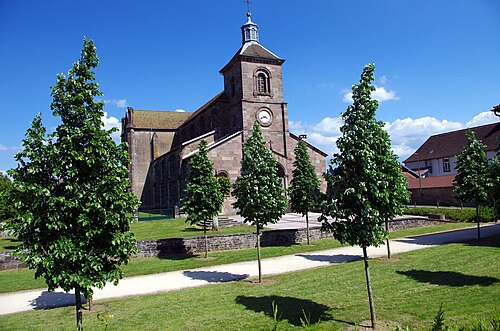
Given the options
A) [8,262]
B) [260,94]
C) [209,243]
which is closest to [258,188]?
[209,243]

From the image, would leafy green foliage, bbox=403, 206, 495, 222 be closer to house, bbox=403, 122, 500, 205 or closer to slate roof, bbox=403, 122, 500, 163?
house, bbox=403, 122, 500, 205

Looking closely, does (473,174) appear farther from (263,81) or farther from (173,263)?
(263,81)

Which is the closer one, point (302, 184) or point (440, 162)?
point (302, 184)

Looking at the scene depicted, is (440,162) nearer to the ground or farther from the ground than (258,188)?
farther from the ground

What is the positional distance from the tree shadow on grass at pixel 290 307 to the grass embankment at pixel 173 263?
6322mm

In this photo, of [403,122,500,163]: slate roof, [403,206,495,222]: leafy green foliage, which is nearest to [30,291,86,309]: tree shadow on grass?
[403,206,495,222]: leafy green foliage

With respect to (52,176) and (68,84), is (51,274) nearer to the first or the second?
(52,176)

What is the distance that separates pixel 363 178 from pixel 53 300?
1134 centimetres

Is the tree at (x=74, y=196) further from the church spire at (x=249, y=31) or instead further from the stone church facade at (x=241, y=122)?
the church spire at (x=249, y=31)

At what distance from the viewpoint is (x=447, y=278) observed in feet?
39.4

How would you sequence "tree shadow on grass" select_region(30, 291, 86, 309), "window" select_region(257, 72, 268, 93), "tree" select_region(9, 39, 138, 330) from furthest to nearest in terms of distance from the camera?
"window" select_region(257, 72, 268, 93)
"tree shadow on grass" select_region(30, 291, 86, 309)
"tree" select_region(9, 39, 138, 330)

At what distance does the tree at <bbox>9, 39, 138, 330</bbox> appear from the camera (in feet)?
22.8

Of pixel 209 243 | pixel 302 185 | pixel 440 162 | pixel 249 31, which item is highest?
pixel 249 31

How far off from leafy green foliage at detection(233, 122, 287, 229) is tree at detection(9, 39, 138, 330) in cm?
656
